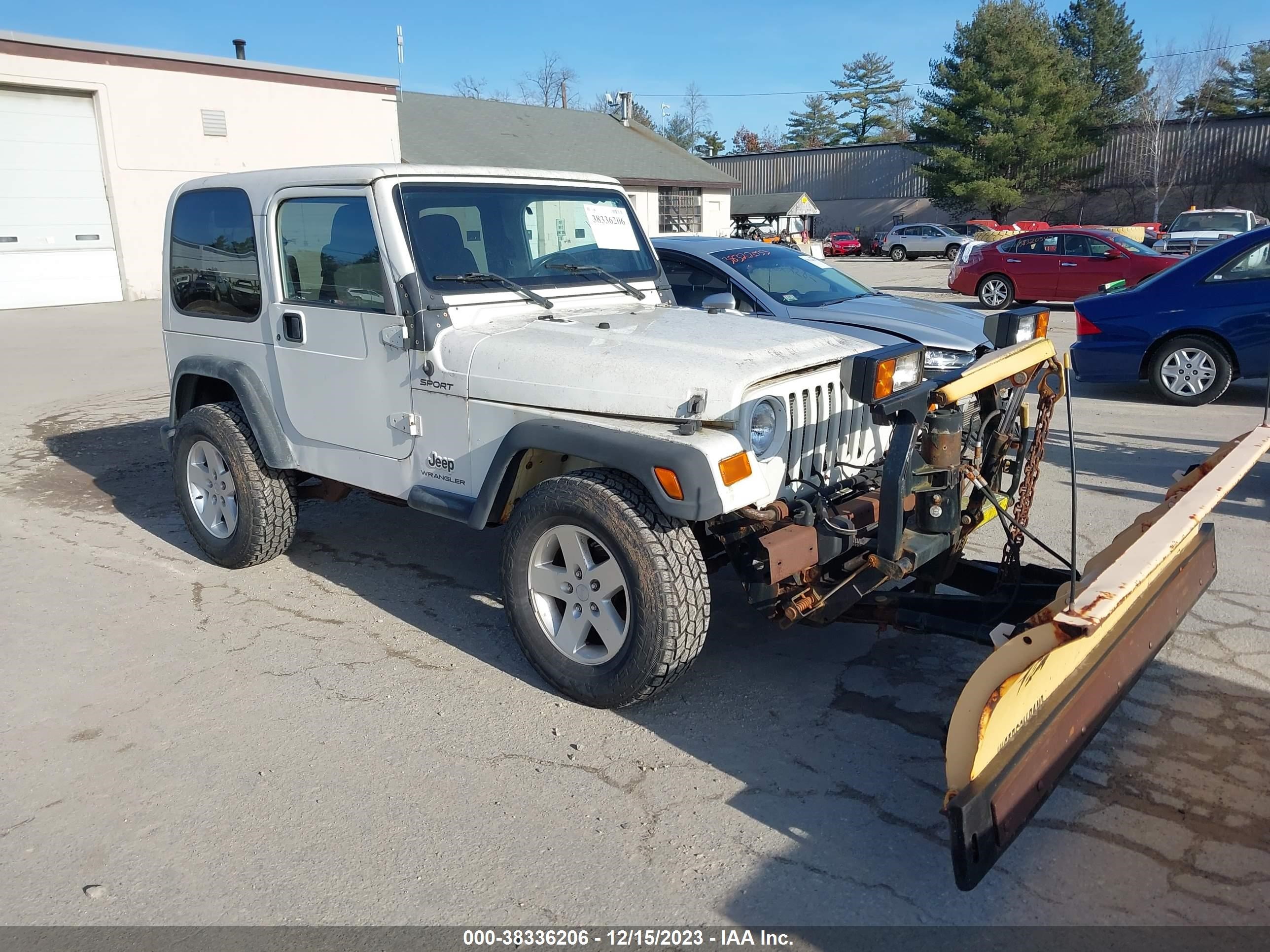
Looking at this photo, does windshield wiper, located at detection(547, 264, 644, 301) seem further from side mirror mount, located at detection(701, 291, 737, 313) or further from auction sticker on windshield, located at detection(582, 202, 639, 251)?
side mirror mount, located at detection(701, 291, 737, 313)

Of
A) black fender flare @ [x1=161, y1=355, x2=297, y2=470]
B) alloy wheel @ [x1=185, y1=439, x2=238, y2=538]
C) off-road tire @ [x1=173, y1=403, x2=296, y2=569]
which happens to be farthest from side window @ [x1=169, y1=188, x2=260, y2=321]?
alloy wheel @ [x1=185, y1=439, x2=238, y2=538]

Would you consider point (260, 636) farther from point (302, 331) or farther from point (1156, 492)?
point (1156, 492)

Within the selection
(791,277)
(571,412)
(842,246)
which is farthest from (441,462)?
(842,246)

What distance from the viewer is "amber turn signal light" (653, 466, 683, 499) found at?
11.0ft

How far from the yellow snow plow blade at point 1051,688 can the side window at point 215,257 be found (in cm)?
397

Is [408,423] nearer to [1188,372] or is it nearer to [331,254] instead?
[331,254]

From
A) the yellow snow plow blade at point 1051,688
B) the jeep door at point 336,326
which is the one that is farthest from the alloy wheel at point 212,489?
the yellow snow plow blade at point 1051,688

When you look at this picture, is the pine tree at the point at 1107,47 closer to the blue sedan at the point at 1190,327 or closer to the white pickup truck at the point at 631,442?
the blue sedan at the point at 1190,327

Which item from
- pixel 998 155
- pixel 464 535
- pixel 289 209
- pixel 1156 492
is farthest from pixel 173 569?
pixel 998 155

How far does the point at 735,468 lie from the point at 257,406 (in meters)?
2.85

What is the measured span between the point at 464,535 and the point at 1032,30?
47.5 metres

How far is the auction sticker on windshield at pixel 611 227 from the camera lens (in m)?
5.08

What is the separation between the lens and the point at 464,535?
600cm

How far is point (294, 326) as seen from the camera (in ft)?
15.6
